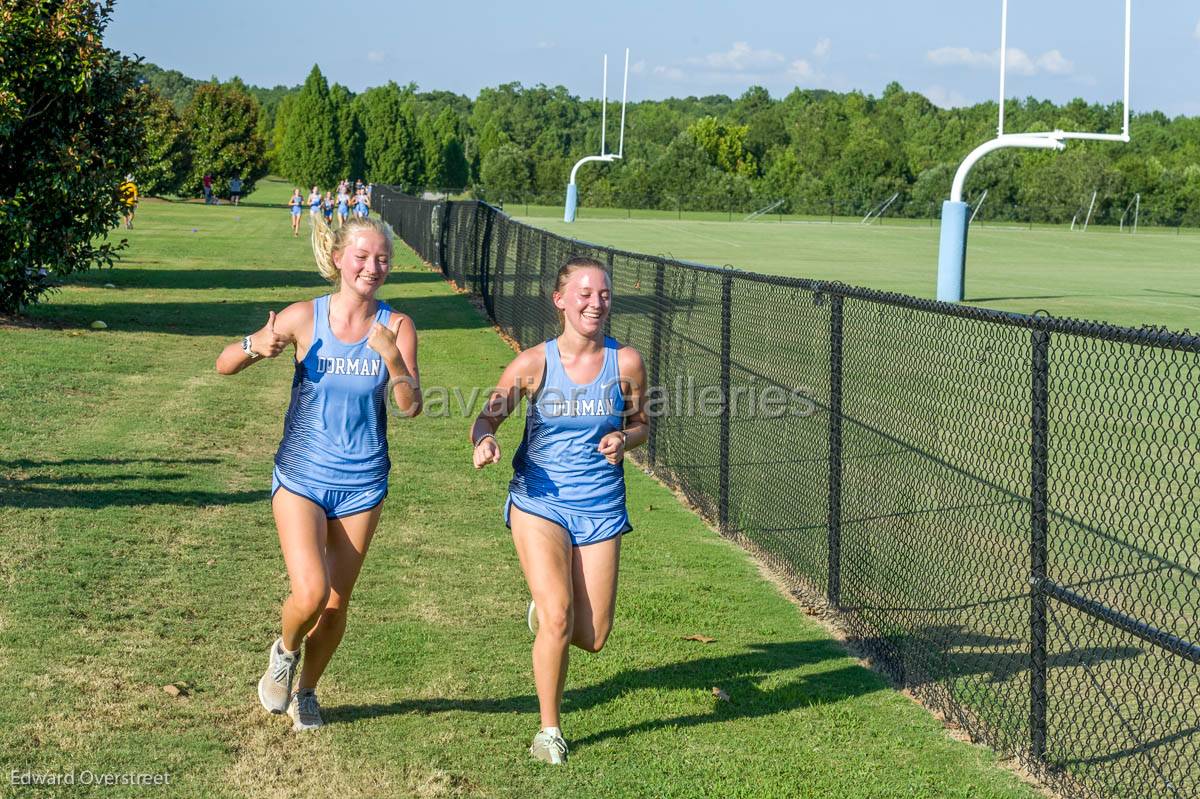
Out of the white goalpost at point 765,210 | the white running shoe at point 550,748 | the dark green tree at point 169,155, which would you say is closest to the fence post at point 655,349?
the white running shoe at point 550,748

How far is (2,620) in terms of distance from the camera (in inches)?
258

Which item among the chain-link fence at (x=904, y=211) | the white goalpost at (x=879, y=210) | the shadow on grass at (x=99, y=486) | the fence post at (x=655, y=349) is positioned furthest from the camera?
the white goalpost at (x=879, y=210)

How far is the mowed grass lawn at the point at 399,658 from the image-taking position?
514 cm

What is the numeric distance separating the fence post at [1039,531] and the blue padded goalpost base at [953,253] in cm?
2456

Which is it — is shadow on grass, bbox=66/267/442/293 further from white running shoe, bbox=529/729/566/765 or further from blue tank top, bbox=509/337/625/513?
white running shoe, bbox=529/729/566/765

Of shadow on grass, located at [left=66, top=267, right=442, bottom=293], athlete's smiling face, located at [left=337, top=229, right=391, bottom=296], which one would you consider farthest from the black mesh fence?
shadow on grass, located at [left=66, top=267, right=442, bottom=293]

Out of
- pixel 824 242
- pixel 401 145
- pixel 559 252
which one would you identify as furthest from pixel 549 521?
pixel 401 145

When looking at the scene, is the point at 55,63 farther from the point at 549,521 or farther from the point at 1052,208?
the point at 1052,208

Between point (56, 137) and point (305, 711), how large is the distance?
1455cm

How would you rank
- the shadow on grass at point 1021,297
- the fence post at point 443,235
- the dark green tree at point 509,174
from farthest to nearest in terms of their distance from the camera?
the dark green tree at point 509,174
the fence post at point 443,235
the shadow on grass at point 1021,297

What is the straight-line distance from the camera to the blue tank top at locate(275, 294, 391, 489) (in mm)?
5234

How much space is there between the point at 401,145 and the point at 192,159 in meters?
26.9

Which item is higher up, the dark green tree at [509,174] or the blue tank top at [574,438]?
the dark green tree at [509,174]

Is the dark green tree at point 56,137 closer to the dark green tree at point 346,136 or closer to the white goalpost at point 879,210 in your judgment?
the white goalpost at point 879,210
